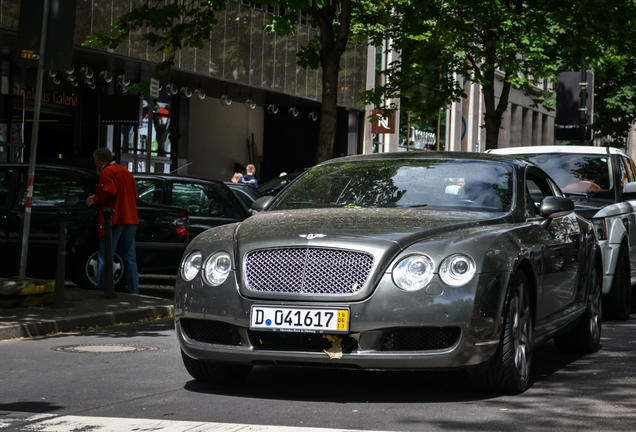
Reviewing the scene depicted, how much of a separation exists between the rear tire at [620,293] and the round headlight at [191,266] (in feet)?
19.3

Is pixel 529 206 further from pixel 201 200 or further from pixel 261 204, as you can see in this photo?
pixel 201 200

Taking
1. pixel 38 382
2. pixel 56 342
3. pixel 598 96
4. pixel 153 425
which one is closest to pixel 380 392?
pixel 153 425

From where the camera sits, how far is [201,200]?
13.8m

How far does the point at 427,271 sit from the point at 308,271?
2.19 feet

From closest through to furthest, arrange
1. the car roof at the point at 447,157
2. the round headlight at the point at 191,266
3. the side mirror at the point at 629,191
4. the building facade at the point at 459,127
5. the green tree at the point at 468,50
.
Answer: the round headlight at the point at 191,266 → the car roof at the point at 447,157 → the side mirror at the point at 629,191 → the green tree at the point at 468,50 → the building facade at the point at 459,127

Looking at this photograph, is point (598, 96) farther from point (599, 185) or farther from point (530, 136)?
point (599, 185)

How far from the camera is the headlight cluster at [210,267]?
611cm

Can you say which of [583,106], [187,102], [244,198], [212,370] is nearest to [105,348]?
[212,370]

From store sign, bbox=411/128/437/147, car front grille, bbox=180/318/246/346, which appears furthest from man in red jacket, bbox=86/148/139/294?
store sign, bbox=411/128/437/147

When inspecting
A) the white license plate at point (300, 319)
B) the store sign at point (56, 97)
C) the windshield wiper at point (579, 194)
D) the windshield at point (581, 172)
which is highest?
the store sign at point (56, 97)

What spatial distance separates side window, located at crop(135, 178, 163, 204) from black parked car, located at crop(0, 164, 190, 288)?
0.51m

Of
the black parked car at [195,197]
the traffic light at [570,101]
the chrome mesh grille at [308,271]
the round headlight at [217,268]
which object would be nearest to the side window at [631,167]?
the black parked car at [195,197]

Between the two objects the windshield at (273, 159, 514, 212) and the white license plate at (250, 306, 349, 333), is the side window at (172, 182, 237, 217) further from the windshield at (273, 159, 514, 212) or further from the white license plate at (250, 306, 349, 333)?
the white license plate at (250, 306, 349, 333)

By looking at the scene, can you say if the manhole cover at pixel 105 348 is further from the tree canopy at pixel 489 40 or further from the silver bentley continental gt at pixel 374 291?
the tree canopy at pixel 489 40
